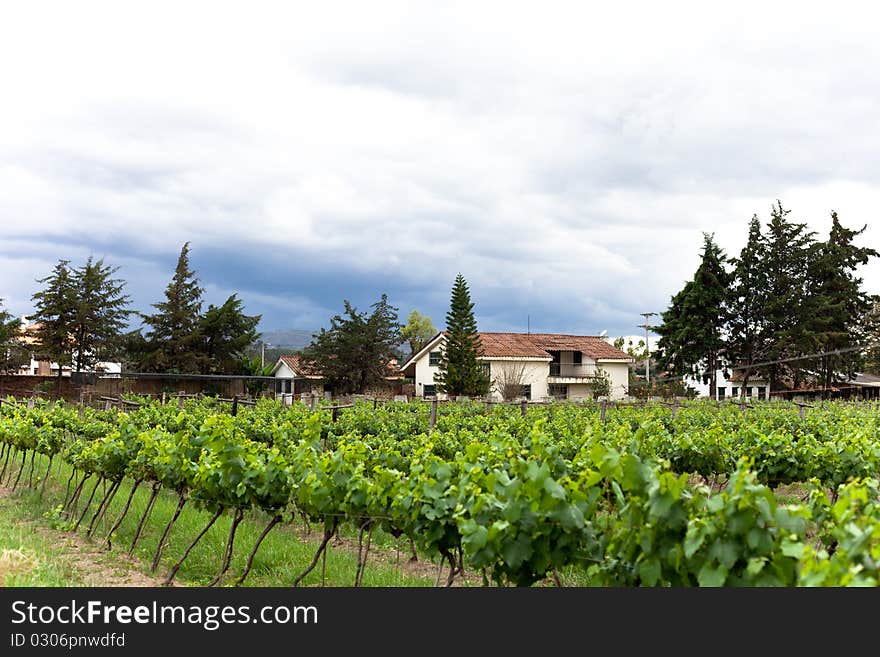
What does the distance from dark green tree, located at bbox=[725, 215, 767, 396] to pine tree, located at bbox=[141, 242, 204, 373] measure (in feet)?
111

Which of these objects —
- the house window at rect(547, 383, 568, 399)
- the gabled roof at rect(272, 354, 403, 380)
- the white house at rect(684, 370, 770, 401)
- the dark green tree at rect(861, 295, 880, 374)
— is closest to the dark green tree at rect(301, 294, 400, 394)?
the gabled roof at rect(272, 354, 403, 380)

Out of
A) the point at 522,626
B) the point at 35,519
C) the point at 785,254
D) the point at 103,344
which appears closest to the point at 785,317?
the point at 785,254

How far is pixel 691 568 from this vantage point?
3.59 m

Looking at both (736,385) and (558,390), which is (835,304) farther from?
(558,390)

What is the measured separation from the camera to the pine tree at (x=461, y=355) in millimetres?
44875

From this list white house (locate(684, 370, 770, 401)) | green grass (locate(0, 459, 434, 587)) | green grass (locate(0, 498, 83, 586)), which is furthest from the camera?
white house (locate(684, 370, 770, 401))

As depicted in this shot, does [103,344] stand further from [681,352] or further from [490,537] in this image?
[490,537]

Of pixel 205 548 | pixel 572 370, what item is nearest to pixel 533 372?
pixel 572 370

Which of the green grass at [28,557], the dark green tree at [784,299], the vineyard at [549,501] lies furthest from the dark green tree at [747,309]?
the green grass at [28,557]

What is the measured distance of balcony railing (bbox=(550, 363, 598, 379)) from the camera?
52500 mm

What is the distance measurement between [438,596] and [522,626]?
390mm

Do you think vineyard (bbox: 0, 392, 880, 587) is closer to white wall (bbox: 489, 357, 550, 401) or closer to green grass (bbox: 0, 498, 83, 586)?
green grass (bbox: 0, 498, 83, 586)

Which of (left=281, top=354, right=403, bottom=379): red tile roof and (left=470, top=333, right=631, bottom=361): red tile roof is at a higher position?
(left=470, top=333, right=631, bottom=361): red tile roof

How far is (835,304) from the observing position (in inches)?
1932
